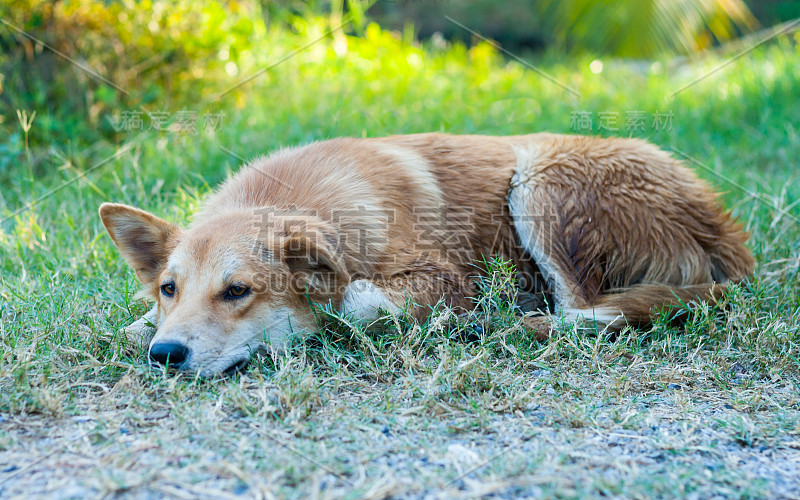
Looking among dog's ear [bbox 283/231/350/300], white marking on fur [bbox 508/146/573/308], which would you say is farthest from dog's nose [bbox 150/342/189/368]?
white marking on fur [bbox 508/146/573/308]

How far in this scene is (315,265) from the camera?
323 cm

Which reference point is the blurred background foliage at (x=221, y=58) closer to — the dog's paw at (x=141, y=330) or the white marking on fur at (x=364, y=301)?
the dog's paw at (x=141, y=330)

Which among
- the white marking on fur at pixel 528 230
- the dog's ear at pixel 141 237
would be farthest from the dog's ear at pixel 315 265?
the white marking on fur at pixel 528 230

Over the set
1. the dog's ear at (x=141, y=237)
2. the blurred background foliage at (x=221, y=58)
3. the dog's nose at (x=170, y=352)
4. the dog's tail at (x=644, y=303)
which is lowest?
the dog's tail at (x=644, y=303)

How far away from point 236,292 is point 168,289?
36 cm

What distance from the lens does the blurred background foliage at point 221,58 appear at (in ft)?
19.7

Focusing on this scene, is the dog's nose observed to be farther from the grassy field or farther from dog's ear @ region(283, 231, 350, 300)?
dog's ear @ region(283, 231, 350, 300)

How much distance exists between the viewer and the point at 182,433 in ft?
7.70

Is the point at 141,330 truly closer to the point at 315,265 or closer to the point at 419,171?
the point at 315,265

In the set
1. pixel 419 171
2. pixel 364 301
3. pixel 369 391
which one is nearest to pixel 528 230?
pixel 419 171

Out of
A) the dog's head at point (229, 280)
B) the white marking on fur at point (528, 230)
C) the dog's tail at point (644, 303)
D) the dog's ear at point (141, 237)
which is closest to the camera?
the dog's head at point (229, 280)

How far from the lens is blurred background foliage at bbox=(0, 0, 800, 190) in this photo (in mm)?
6000

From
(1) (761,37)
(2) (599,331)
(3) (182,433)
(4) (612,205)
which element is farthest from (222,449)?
(1) (761,37)

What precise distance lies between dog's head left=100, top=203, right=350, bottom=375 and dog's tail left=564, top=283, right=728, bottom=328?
130 centimetres
